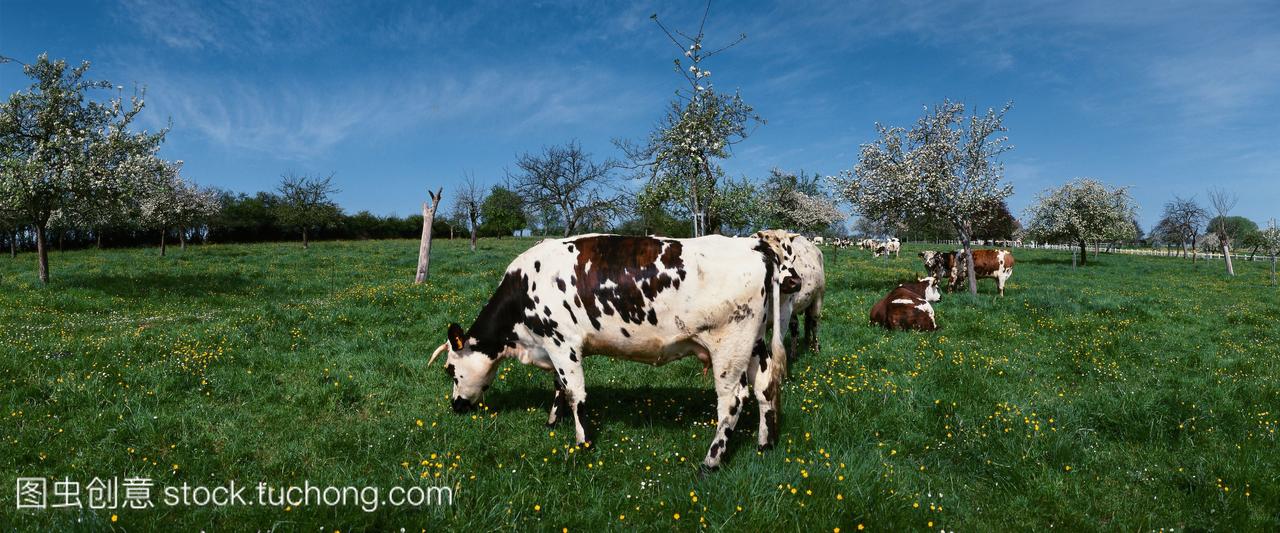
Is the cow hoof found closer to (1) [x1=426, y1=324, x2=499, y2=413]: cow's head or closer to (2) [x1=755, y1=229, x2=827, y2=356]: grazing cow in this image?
(1) [x1=426, y1=324, x2=499, y2=413]: cow's head

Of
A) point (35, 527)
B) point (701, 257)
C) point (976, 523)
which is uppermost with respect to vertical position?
point (701, 257)

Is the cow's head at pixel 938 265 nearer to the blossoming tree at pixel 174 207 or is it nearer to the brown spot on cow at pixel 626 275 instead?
the brown spot on cow at pixel 626 275

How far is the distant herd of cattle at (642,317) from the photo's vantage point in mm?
5527

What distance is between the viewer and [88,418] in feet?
21.3

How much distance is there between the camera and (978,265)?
21.5 m

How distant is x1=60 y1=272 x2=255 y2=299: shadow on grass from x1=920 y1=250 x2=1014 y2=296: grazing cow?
26.3 metres

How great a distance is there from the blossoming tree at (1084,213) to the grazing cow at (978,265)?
24193mm

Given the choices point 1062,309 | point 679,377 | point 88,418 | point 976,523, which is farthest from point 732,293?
point 1062,309

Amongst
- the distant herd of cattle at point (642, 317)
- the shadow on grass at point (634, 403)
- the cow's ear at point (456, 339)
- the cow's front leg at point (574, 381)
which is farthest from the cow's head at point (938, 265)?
the cow's ear at point (456, 339)

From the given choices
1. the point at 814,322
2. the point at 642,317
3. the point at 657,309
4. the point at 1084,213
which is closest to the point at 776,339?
the point at 657,309

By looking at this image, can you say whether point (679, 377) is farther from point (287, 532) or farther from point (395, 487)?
point (287, 532)

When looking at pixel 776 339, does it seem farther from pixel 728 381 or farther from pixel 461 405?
pixel 461 405

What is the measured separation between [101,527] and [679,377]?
21.7 ft

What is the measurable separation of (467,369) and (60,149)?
821 inches
